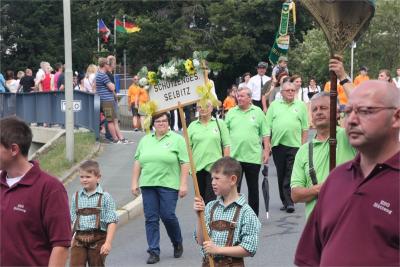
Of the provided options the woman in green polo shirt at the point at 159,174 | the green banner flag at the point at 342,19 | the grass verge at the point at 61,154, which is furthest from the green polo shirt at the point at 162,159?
the grass verge at the point at 61,154

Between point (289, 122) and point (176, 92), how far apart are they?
4.60 m

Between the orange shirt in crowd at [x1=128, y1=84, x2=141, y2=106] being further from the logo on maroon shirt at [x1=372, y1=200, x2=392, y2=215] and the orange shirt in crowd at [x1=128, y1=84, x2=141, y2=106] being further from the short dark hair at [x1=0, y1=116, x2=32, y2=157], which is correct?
the logo on maroon shirt at [x1=372, y1=200, x2=392, y2=215]

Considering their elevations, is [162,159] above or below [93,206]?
above

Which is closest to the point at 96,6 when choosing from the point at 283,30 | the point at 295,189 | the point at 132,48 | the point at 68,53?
the point at 132,48

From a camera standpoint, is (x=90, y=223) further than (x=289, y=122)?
No

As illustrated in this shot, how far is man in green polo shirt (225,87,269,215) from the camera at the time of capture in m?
11.0

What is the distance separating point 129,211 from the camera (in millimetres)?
11969

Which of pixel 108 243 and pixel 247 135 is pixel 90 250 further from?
pixel 247 135

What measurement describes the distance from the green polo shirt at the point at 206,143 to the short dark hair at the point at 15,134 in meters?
5.41

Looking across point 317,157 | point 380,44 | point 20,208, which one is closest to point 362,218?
point 20,208

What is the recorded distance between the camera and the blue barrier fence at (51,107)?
19.5 metres

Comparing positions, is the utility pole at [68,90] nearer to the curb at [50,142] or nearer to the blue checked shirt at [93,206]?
the curb at [50,142]

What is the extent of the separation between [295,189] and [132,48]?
1529 inches

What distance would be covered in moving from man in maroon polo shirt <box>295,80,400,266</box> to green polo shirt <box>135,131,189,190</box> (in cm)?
542
